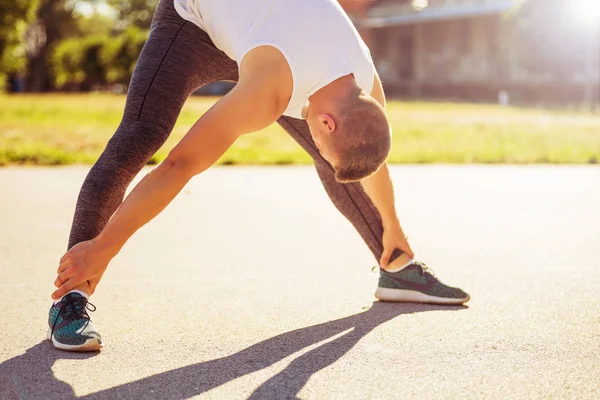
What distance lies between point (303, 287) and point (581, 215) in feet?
8.91

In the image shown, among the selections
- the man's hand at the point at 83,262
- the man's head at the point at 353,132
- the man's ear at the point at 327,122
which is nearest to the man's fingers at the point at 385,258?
the man's head at the point at 353,132

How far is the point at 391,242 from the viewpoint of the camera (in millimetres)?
3465

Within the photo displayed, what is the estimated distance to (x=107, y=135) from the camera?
10617 millimetres

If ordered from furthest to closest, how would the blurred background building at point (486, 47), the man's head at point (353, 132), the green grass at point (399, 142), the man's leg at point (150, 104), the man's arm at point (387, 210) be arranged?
the blurred background building at point (486, 47)
the green grass at point (399, 142)
the man's arm at point (387, 210)
the man's leg at point (150, 104)
the man's head at point (353, 132)

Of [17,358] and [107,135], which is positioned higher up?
[107,135]

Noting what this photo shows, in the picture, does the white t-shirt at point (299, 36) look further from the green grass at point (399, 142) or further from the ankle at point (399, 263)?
the green grass at point (399, 142)

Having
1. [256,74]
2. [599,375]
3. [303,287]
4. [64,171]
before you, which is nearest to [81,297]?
[256,74]

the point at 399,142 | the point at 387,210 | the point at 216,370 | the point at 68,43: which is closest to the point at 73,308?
the point at 216,370

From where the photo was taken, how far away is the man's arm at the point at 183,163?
8.07ft

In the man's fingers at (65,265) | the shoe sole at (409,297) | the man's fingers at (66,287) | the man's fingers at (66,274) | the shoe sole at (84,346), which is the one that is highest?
the man's fingers at (65,265)

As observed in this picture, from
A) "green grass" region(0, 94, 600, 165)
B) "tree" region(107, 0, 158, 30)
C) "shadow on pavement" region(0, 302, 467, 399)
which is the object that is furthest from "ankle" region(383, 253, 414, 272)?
"tree" region(107, 0, 158, 30)

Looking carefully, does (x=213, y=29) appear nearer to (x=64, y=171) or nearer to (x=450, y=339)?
(x=450, y=339)

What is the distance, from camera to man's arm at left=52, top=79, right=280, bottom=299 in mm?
2459

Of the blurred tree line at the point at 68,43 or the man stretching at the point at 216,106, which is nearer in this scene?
the man stretching at the point at 216,106
